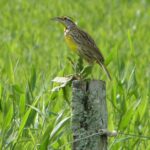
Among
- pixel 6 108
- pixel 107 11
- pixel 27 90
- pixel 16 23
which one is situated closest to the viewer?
pixel 6 108

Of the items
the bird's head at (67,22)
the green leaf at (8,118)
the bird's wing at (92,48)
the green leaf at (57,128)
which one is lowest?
the green leaf at (57,128)

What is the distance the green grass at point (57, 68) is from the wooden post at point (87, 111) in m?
0.13

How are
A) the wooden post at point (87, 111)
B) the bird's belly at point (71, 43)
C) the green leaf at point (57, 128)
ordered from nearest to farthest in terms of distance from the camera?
the wooden post at point (87, 111)
the green leaf at point (57, 128)
the bird's belly at point (71, 43)

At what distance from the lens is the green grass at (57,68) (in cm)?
468

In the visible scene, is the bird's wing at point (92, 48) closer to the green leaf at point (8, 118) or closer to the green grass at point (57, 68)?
the green grass at point (57, 68)

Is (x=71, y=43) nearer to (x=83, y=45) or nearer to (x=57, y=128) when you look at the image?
(x=83, y=45)

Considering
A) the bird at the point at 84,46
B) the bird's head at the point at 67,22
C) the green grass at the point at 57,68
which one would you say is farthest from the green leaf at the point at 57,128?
the bird's head at the point at 67,22

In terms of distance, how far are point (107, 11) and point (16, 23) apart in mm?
2262

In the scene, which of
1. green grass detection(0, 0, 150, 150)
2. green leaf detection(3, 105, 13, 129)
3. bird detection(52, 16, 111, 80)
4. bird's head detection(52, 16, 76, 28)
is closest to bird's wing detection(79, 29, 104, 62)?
bird detection(52, 16, 111, 80)

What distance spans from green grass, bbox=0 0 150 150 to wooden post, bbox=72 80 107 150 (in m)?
0.13

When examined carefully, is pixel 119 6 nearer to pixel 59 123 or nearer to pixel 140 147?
pixel 140 147

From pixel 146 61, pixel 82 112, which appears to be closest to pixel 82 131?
pixel 82 112

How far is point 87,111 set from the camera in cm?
409

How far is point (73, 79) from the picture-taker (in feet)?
14.0
